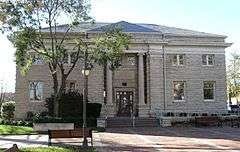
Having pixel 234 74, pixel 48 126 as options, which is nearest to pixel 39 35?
pixel 48 126

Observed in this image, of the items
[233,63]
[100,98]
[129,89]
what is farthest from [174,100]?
[233,63]

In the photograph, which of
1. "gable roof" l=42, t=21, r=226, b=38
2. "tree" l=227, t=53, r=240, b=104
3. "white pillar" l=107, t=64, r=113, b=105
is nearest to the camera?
"white pillar" l=107, t=64, r=113, b=105

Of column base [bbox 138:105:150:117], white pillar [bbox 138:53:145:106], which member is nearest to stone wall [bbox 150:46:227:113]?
column base [bbox 138:105:150:117]

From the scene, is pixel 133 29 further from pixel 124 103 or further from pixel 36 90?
pixel 36 90

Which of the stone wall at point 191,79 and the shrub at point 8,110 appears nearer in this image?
the stone wall at point 191,79

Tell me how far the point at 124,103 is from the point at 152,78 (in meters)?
3.75

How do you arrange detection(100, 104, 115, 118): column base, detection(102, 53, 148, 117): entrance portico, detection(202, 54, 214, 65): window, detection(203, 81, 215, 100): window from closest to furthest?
detection(100, 104, 115, 118): column base < detection(102, 53, 148, 117): entrance portico < detection(203, 81, 215, 100): window < detection(202, 54, 214, 65): window

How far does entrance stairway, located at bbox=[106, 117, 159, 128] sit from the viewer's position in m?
35.7

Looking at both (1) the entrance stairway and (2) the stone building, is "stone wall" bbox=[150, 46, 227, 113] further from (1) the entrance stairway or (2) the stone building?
(1) the entrance stairway

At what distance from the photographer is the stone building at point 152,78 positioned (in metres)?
39.5

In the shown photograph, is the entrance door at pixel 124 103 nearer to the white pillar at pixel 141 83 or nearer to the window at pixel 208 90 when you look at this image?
the white pillar at pixel 141 83

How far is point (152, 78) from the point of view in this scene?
40.2 metres

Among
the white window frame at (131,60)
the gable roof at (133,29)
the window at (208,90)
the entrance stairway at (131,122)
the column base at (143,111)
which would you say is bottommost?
the entrance stairway at (131,122)

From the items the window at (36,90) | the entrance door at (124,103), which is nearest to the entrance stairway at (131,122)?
the entrance door at (124,103)
